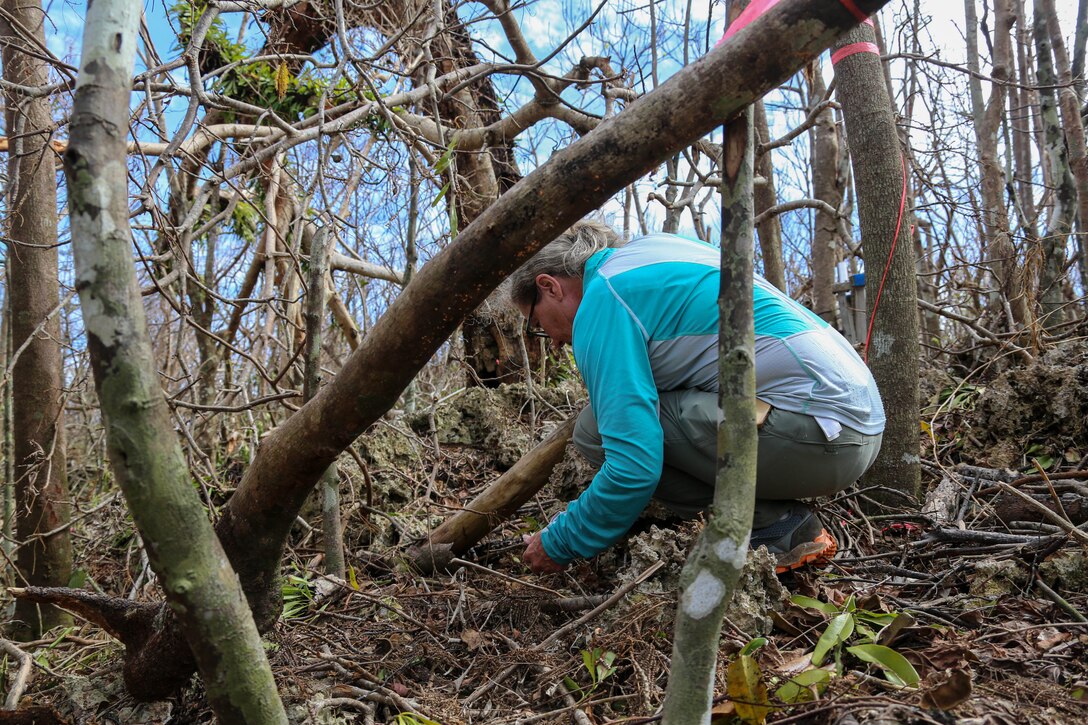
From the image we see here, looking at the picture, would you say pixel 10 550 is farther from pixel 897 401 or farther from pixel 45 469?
pixel 897 401

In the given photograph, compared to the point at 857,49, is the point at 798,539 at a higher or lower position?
lower

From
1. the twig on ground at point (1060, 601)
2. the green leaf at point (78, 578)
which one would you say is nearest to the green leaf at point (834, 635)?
Answer: the twig on ground at point (1060, 601)

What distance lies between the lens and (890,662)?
1.77 meters

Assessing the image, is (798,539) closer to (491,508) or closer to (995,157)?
(491,508)

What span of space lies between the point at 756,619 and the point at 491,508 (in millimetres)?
1385

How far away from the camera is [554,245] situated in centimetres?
273

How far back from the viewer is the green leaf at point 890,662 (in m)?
1.71

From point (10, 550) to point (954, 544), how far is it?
164 inches

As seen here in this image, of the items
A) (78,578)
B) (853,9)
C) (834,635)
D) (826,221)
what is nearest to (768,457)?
(834,635)

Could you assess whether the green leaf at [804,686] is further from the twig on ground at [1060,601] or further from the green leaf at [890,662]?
the twig on ground at [1060,601]

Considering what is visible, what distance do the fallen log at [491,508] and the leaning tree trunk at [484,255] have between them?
1.02 meters

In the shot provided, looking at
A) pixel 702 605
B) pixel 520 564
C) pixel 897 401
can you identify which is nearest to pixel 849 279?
pixel 897 401

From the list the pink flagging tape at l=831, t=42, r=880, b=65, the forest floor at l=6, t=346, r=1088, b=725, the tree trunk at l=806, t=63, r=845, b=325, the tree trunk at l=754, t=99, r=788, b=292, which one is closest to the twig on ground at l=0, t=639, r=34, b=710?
the forest floor at l=6, t=346, r=1088, b=725

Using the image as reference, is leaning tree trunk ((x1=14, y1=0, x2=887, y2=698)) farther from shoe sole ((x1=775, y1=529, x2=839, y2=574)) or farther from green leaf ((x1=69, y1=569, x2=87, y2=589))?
green leaf ((x1=69, y1=569, x2=87, y2=589))
